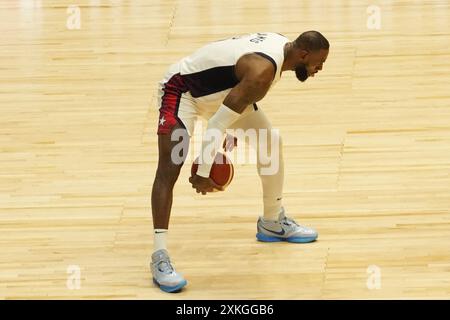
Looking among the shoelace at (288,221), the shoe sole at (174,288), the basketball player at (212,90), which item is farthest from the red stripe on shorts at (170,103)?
the shoelace at (288,221)

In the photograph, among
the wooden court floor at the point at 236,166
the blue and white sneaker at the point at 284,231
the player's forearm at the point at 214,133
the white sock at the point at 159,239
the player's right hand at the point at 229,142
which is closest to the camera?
the player's forearm at the point at 214,133

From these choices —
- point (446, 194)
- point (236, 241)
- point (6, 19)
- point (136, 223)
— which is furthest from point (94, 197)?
point (6, 19)

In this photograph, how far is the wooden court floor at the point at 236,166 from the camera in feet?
23.0

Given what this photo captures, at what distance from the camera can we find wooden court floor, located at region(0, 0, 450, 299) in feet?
23.0

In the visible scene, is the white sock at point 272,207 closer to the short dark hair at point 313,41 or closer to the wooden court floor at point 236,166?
the wooden court floor at point 236,166

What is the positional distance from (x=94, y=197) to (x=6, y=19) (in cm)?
284

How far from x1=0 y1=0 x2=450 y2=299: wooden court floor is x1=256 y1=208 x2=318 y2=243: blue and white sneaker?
6 centimetres

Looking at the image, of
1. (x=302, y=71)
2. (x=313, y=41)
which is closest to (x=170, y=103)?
(x=302, y=71)

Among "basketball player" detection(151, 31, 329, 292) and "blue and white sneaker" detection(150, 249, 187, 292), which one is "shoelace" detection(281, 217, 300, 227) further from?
"blue and white sneaker" detection(150, 249, 187, 292)

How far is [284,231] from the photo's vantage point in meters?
7.33

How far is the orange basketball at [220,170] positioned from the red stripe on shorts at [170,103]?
0.73ft

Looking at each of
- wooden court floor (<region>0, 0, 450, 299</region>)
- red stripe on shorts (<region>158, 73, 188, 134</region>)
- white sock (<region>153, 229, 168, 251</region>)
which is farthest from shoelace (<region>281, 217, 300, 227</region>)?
red stripe on shorts (<region>158, 73, 188, 134</region>)

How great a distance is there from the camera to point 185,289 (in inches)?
270

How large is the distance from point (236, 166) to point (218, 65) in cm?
153
